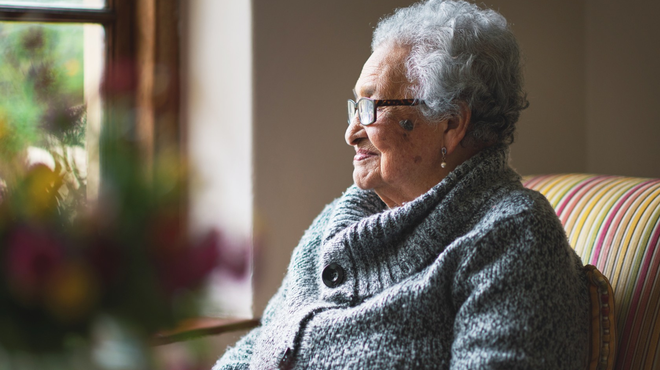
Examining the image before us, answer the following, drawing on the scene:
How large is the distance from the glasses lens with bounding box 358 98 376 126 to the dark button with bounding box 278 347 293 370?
498 mm

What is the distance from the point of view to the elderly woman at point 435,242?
102cm

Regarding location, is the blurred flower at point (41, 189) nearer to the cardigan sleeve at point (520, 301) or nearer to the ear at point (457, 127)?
the cardigan sleeve at point (520, 301)

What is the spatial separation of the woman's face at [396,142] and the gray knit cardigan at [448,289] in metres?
0.09

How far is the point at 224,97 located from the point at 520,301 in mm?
1056

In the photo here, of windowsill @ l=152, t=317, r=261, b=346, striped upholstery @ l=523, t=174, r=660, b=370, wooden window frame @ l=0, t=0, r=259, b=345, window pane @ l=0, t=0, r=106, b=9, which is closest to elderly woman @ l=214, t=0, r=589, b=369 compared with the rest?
striped upholstery @ l=523, t=174, r=660, b=370

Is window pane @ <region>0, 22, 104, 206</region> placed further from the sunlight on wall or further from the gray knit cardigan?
the sunlight on wall

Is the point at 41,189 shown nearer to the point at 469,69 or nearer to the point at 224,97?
the point at 469,69

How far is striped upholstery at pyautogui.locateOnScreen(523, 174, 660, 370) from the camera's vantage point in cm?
113

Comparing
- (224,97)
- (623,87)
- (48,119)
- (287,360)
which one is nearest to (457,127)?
(287,360)

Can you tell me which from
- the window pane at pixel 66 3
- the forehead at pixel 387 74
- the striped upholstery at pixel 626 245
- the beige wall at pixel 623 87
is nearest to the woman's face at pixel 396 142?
the forehead at pixel 387 74

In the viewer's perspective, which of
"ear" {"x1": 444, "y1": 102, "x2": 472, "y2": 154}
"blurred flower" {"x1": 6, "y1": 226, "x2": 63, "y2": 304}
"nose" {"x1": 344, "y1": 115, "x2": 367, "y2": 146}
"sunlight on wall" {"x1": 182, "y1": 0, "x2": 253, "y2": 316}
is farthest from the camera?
"sunlight on wall" {"x1": 182, "y1": 0, "x2": 253, "y2": 316}

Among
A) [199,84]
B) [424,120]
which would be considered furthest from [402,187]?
[199,84]

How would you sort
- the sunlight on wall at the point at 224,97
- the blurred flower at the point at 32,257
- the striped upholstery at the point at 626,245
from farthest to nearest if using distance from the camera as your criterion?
the sunlight on wall at the point at 224,97 < the striped upholstery at the point at 626,245 < the blurred flower at the point at 32,257

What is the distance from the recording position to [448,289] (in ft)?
3.64
